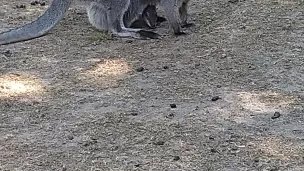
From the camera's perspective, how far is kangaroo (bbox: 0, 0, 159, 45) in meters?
6.41

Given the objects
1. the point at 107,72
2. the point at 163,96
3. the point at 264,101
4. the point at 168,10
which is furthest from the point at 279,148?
the point at 168,10

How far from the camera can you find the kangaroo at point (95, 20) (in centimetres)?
641

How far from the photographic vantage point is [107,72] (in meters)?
5.61

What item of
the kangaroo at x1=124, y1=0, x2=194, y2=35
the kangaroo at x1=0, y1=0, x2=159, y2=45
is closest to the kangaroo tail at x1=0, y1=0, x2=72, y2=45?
the kangaroo at x1=0, y1=0, x2=159, y2=45

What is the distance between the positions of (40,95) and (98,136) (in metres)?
0.94

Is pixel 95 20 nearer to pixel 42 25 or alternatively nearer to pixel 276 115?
pixel 42 25

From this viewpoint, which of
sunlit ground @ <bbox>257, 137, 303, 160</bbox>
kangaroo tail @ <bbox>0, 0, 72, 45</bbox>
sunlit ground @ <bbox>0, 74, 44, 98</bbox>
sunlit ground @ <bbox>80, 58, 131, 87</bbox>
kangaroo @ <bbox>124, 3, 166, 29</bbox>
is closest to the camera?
sunlit ground @ <bbox>257, 137, 303, 160</bbox>

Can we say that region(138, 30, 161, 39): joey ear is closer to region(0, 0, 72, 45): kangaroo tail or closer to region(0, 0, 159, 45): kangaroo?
region(0, 0, 159, 45): kangaroo

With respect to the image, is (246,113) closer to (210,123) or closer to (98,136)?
(210,123)

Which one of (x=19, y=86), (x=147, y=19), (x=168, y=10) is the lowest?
(x=19, y=86)

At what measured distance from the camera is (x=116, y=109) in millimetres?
4832

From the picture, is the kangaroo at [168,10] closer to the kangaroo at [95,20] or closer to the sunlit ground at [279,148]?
the kangaroo at [95,20]

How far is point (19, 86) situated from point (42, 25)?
1.30m

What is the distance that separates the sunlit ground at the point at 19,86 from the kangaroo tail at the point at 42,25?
0.86 metres
